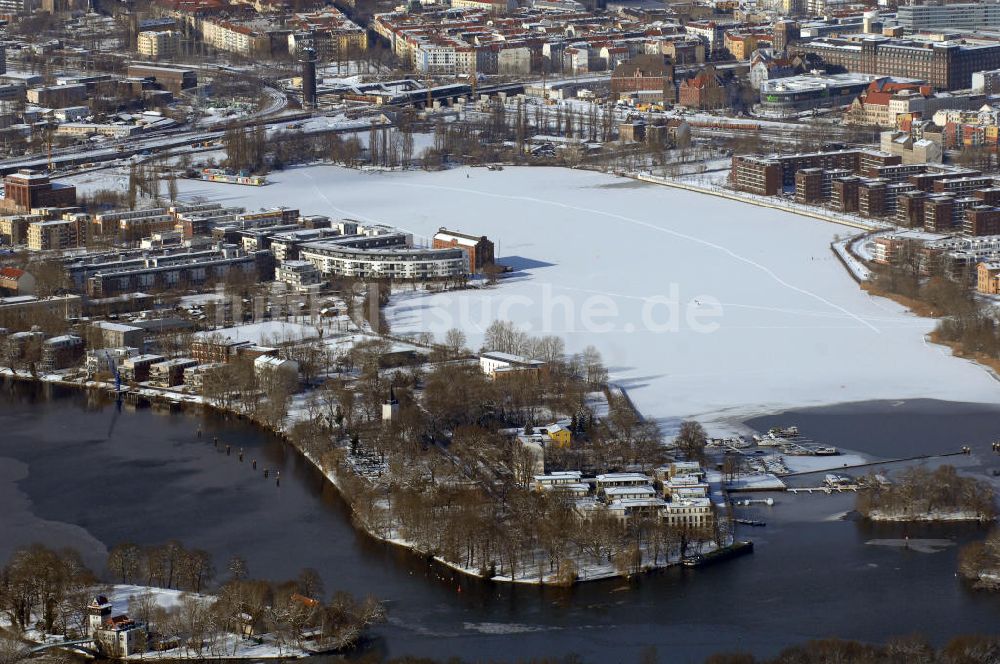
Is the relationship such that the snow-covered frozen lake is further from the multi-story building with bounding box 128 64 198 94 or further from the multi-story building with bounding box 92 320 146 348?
the multi-story building with bounding box 128 64 198 94

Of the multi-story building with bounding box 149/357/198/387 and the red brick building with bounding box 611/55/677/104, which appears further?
the red brick building with bounding box 611/55/677/104

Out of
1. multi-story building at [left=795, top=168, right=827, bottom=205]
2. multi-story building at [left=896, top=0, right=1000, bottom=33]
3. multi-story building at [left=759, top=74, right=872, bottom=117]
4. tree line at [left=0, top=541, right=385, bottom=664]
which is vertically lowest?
tree line at [left=0, top=541, right=385, bottom=664]

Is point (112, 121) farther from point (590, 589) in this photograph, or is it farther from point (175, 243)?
point (590, 589)

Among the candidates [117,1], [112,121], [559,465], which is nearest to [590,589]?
[559,465]

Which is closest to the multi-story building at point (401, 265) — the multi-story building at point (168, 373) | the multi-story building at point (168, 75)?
the multi-story building at point (168, 373)

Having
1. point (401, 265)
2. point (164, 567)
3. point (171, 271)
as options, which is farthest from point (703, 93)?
point (164, 567)

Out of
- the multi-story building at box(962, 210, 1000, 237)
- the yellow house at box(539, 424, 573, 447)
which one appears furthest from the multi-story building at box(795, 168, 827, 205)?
the yellow house at box(539, 424, 573, 447)

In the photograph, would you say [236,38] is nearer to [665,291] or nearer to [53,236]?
[53,236]
